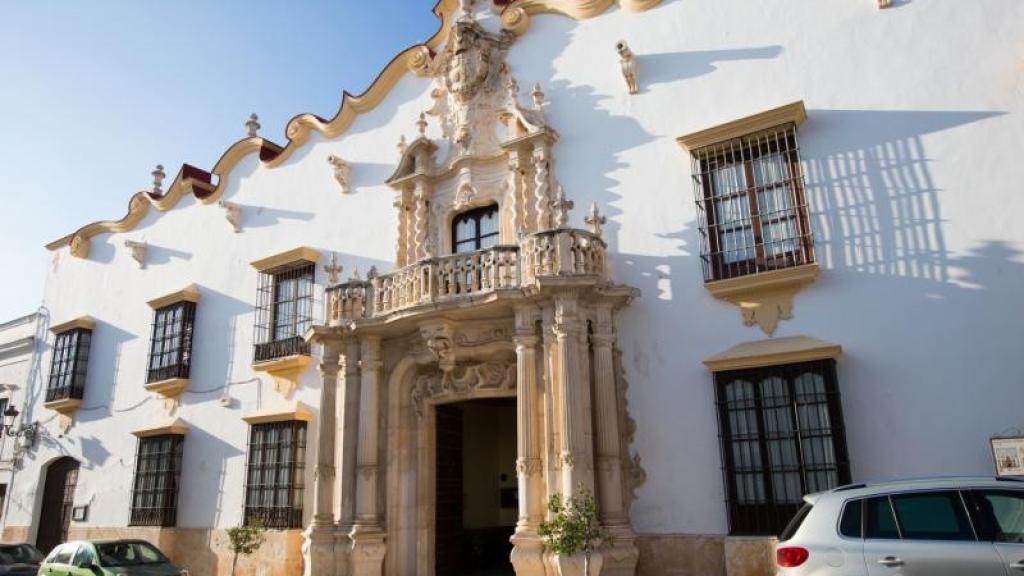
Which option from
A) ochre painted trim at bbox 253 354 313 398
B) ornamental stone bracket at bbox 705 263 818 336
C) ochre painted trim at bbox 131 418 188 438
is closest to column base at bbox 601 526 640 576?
ornamental stone bracket at bbox 705 263 818 336

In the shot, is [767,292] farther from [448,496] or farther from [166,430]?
[166,430]

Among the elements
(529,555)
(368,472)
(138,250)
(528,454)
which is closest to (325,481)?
(368,472)

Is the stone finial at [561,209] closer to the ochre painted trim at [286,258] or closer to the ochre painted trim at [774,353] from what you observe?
the ochre painted trim at [774,353]

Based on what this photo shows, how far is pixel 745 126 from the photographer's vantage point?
1141 cm

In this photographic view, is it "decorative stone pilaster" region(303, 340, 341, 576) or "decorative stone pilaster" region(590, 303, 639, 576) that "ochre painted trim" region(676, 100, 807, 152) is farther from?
"decorative stone pilaster" region(303, 340, 341, 576)

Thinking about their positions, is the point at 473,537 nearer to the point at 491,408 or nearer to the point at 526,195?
the point at 491,408

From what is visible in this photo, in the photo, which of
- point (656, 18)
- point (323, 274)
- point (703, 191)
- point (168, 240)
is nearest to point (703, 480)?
point (703, 191)

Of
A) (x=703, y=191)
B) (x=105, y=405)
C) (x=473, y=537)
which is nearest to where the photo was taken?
(x=703, y=191)

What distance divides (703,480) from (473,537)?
236 inches

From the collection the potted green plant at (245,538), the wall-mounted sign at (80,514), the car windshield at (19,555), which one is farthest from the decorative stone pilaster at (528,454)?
the wall-mounted sign at (80,514)

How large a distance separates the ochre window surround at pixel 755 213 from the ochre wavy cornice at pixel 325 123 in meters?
3.23

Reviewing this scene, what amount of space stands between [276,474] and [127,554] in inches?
130

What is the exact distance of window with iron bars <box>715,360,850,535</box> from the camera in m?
9.91

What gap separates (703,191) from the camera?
1180 centimetres
